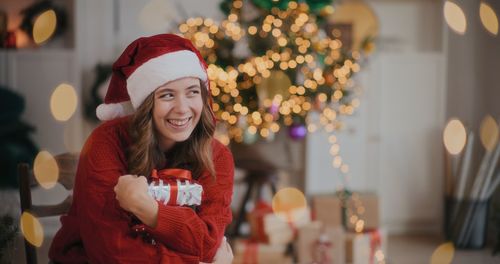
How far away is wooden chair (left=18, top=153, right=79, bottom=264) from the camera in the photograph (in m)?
1.55

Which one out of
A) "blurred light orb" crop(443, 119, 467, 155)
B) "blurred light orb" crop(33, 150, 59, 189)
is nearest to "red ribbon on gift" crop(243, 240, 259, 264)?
"blurred light orb" crop(33, 150, 59, 189)

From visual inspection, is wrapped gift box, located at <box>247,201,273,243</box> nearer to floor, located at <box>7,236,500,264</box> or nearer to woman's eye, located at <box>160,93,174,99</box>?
floor, located at <box>7,236,500,264</box>

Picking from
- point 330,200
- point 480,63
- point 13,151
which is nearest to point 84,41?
point 13,151

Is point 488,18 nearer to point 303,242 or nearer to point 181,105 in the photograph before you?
point 303,242

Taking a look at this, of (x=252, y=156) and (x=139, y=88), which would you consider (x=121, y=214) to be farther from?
(x=252, y=156)

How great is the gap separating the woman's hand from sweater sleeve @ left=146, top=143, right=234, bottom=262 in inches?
0.7

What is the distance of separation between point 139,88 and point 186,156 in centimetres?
18

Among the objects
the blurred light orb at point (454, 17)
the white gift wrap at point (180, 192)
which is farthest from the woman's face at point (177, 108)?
the blurred light orb at point (454, 17)

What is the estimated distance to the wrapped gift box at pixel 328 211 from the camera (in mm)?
4027

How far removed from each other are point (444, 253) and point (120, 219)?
133 inches

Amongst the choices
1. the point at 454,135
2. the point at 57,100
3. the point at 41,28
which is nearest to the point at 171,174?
the point at 57,100

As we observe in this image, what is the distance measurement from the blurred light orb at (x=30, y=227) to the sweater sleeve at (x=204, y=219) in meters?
0.50

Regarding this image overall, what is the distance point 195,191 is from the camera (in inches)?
52.5

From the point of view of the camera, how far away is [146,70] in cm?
134
